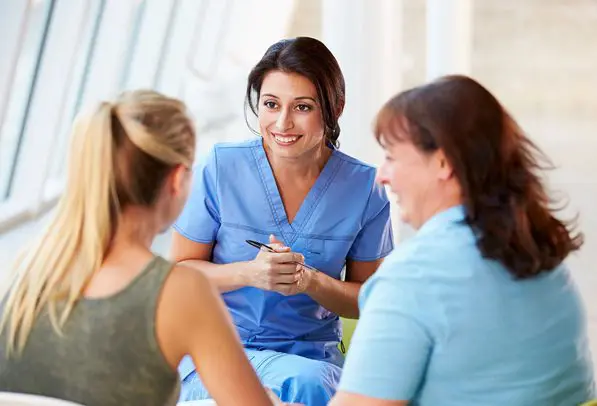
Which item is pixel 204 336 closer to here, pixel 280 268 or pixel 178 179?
pixel 178 179

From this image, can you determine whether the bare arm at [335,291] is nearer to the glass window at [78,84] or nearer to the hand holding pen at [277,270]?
the hand holding pen at [277,270]

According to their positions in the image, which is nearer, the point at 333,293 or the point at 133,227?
the point at 133,227

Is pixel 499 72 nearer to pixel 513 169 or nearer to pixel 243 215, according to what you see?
pixel 243 215

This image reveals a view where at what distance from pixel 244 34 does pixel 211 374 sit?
901 cm

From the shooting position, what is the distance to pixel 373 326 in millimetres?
1597

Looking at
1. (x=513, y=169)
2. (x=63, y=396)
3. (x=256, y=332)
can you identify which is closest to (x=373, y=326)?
(x=513, y=169)

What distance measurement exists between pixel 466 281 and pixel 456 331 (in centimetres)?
7

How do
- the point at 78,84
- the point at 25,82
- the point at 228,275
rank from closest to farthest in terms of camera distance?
the point at 228,275 → the point at 25,82 → the point at 78,84

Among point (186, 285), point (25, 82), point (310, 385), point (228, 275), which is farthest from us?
point (25, 82)

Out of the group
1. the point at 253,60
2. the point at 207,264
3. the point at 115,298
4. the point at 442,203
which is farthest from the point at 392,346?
the point at 253,60

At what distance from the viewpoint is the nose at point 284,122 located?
2.50 metres

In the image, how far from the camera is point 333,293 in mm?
2490

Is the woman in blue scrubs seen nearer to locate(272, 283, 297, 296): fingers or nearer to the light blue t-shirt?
locate(272, 283, 297, 296): fingers

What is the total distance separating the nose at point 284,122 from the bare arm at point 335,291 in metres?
0.33
